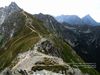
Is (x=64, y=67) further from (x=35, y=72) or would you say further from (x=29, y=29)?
(x=29, y=29)

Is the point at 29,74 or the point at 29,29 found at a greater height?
the point at 29,29

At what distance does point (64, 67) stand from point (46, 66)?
20.9 feet

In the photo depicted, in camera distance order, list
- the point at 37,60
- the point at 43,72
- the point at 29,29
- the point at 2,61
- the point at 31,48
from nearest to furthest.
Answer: the point at 43,72, the point at 37,60, the point at 31,48, the point at 2,61, the point at 29,29

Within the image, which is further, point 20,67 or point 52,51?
point 52,51

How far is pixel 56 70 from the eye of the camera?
9525cm

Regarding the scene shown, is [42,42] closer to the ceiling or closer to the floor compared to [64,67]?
closer to the ceiling

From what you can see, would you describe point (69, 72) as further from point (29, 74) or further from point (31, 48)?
point (31, 48)

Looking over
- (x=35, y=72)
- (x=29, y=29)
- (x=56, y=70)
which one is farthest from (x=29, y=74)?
(x=29, y=29)

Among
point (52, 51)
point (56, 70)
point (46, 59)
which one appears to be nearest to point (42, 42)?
point (52, 51)

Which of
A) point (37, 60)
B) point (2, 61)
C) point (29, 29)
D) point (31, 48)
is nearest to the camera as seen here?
point (37, 60)

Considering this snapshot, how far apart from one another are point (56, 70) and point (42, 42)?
3949cm

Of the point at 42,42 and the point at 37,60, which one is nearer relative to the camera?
the point at 37,60

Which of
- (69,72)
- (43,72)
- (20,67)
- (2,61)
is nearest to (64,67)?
(69,72)

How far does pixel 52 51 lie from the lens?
5276 inches
